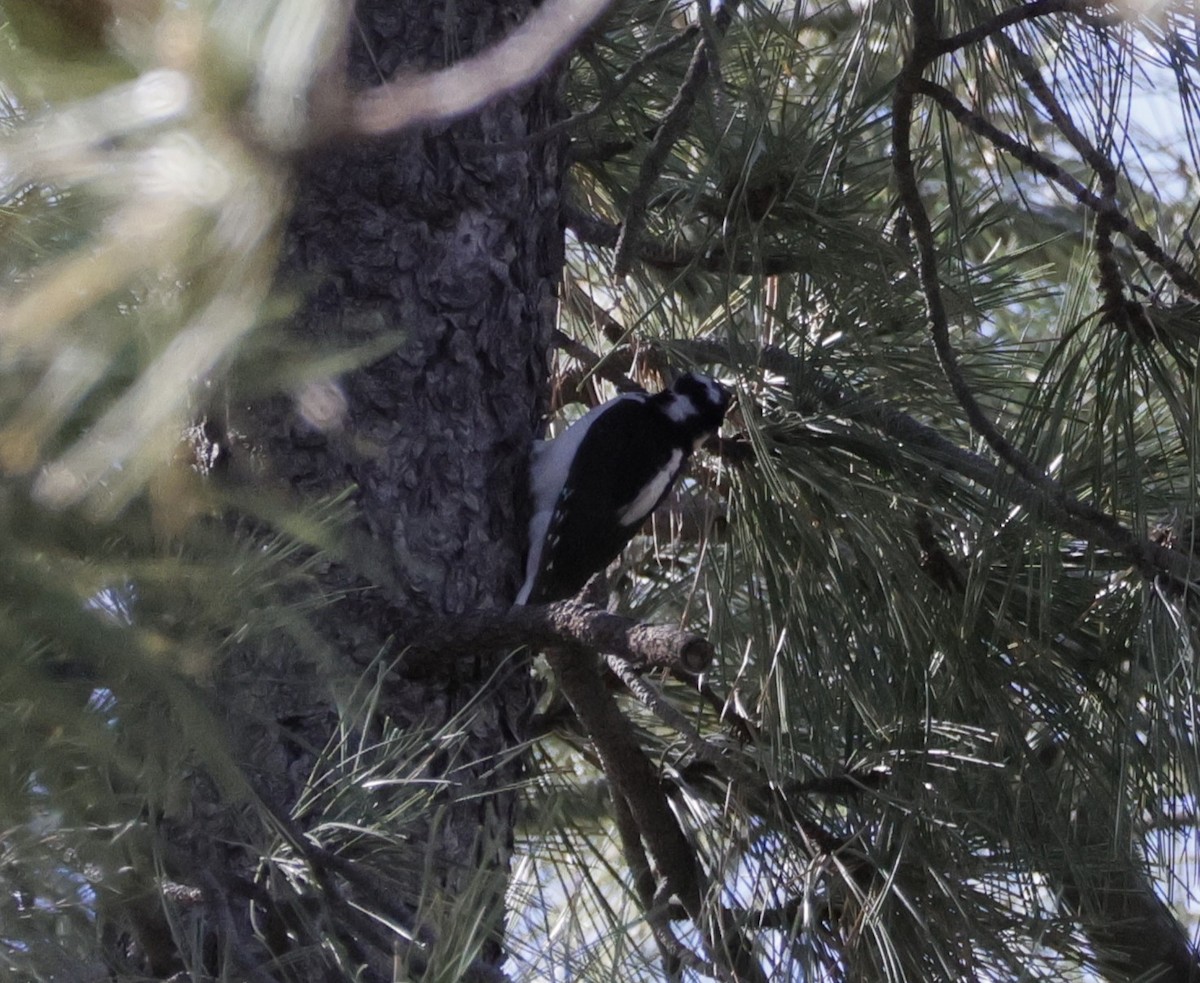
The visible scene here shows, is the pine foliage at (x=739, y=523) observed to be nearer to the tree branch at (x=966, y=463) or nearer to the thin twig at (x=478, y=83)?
the tree branch at (x=966, y=463)

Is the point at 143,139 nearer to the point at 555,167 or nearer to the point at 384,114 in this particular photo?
the point at 384,114

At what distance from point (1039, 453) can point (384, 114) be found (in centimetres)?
99

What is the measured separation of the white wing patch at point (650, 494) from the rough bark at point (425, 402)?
2.21ft

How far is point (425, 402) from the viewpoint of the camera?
6.68 ft

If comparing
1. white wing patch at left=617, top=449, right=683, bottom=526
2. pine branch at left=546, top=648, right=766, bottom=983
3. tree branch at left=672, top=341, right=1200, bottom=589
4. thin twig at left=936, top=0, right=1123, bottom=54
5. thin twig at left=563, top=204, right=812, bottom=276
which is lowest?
pine branch at left=546, top=648, right=766, bottom=983

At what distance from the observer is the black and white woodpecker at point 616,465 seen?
263cm

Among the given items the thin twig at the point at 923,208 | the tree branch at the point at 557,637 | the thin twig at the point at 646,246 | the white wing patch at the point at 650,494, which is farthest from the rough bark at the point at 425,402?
the white wing patch at the point at 650,494

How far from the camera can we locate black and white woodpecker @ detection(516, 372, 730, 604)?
8.62ft

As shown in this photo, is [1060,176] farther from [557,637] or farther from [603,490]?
[603,490]

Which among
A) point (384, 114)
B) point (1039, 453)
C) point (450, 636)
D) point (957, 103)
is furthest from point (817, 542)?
point (384, 114)

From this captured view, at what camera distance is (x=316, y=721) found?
178 centimetres

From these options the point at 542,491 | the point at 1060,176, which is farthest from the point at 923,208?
the point at 542,491

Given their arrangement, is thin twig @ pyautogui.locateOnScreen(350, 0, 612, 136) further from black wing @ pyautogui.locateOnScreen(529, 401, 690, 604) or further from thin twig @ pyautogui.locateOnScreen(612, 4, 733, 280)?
black wing @ pyautogui.locateOnScreen(529, 401, 690, 604)

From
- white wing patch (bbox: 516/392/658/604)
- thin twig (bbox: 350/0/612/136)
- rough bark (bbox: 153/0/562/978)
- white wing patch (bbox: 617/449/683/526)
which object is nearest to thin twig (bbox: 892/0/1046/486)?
thin twig (bbox: 350/0/612/136)
